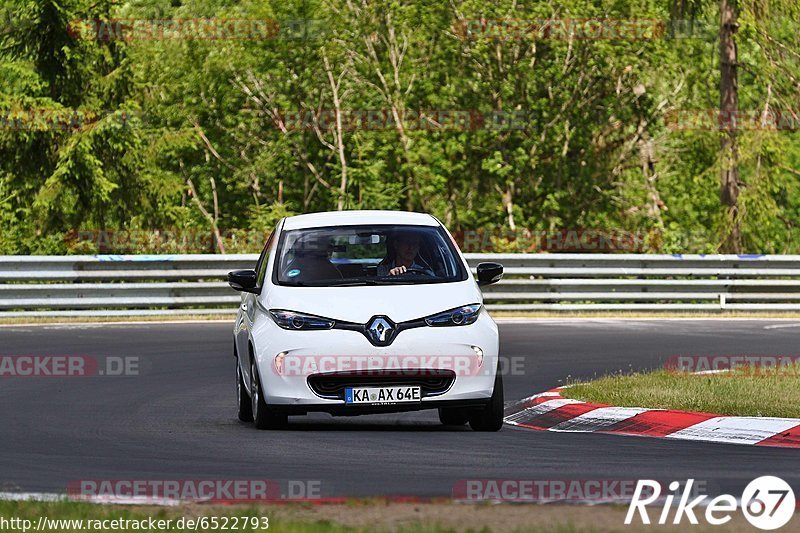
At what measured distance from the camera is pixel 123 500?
835 cm

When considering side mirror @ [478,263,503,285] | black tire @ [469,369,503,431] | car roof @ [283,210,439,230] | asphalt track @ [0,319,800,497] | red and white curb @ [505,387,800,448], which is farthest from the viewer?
car roof @ [283,210,439,230]

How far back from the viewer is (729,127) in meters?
33.0

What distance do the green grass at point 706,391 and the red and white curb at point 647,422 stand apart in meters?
0.26

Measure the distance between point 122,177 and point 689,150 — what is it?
16.2 metres

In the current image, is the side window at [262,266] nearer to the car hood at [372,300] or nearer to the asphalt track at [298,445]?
the car hood at [372,300]

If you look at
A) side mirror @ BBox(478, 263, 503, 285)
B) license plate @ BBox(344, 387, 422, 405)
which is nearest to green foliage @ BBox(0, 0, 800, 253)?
side mirror @ BBox(478, 263, 503, 285)

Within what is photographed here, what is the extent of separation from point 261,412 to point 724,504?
16.0 feet

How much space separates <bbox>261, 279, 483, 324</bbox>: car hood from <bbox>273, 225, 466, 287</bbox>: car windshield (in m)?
0.16

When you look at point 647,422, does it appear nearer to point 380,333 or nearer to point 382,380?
point 382,380

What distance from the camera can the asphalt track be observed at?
9.31 metres

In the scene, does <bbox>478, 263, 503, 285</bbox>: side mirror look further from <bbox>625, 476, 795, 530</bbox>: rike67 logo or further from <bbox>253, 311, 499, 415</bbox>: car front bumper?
A: <bbox>625, 476, 795, 530</bbox>: rike67 logo

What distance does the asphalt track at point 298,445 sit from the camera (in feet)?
30.6

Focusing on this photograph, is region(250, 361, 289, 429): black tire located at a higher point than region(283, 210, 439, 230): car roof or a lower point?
lower

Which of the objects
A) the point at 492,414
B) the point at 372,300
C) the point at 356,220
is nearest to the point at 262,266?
the point at 356,220
